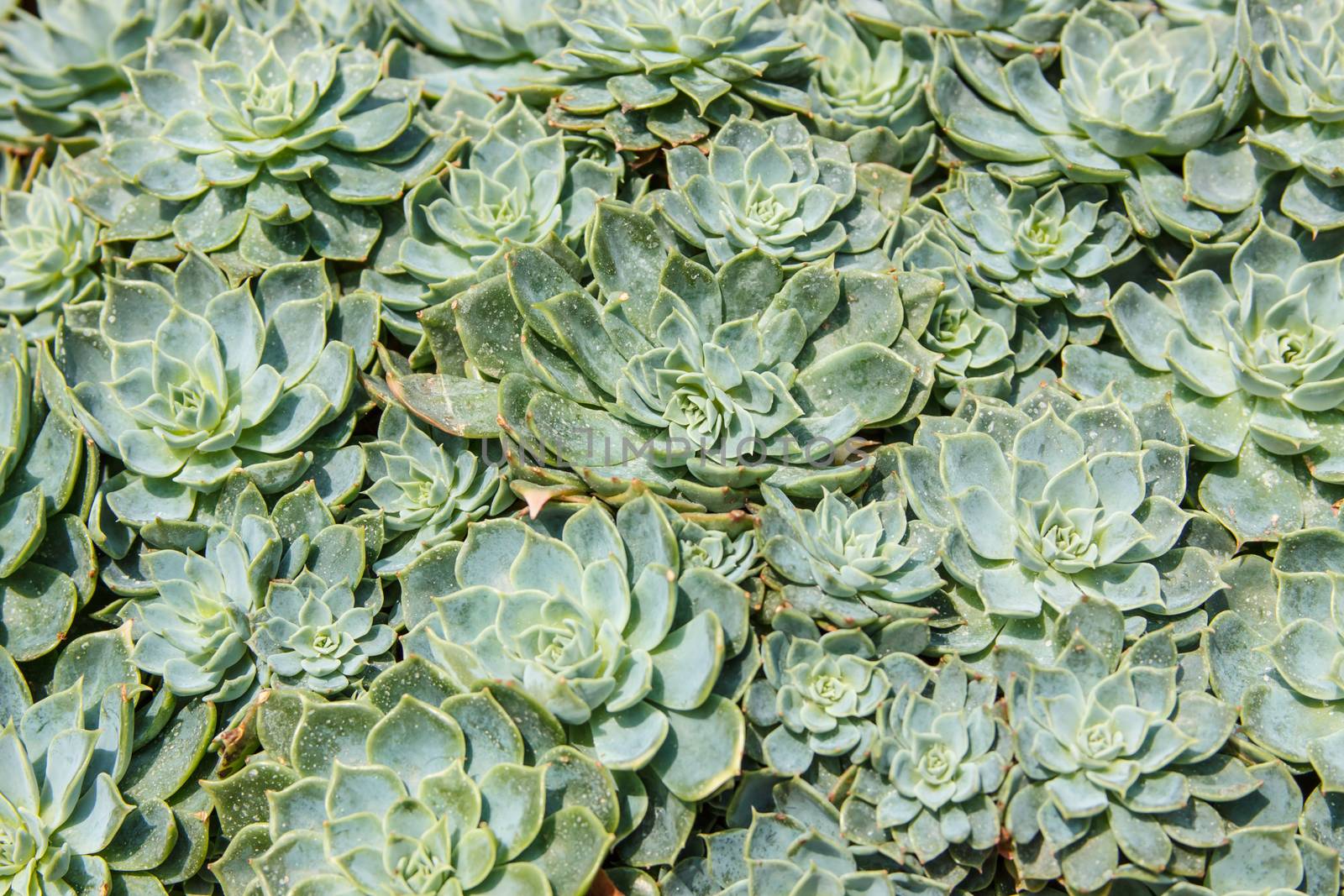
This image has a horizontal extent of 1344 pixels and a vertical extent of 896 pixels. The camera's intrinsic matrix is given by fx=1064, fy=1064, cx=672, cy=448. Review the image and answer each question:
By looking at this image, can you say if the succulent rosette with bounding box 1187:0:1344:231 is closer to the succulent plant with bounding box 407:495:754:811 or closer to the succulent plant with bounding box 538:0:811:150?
the succulent plant with bounding box 538:0:811:150

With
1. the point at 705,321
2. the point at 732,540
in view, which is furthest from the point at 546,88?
the point at 732,540

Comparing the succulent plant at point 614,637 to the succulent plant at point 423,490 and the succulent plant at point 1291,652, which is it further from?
the succulent plant at point 1291,652

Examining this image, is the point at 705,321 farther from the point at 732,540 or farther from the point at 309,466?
the point at 309,466

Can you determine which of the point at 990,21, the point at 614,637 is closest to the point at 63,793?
the point at 614,637

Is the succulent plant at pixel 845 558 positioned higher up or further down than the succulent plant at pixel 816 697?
higher up

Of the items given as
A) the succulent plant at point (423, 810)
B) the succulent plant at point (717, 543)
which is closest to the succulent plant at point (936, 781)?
the succulent plant at point (717, 543)

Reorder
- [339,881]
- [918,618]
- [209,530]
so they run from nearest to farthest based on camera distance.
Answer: [339,881]
[918,618]
[209,530]

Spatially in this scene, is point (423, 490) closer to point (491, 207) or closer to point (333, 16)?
point (491, 207)
